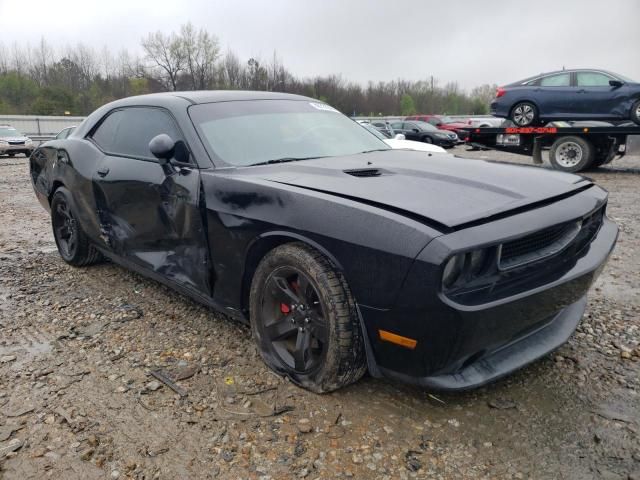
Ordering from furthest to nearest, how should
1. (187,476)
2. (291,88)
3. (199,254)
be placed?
(291,88)
(199,254)
(187,476)

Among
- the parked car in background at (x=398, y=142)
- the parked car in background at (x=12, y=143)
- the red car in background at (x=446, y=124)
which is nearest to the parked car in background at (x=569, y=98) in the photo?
the parked car in background at (x=398, y=142)

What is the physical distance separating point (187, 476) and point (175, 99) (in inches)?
91.3

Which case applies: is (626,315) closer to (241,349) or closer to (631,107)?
(241,349)

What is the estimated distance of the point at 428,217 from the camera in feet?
6.31

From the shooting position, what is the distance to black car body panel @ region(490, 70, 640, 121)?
36.0 ft

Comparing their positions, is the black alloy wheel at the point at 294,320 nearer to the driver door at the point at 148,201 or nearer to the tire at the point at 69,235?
the driver door at the point at 148,201

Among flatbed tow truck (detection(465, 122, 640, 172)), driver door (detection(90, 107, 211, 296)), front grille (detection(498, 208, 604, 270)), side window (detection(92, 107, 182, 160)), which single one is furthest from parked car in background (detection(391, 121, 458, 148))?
front grille (detection(498, 208, 604, 270))

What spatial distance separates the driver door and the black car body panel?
10.8m

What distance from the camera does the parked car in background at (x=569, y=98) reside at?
1096cm

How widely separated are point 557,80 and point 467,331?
1172cm

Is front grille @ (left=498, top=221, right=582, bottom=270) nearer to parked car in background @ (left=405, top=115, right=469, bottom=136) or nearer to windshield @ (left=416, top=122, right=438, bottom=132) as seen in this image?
windshield @ (left=416, top=122, right=438, bottom=132)

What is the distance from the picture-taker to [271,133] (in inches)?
124

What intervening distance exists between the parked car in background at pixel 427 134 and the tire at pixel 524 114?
916 centimetres

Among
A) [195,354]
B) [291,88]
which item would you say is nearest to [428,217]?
[195,354]
